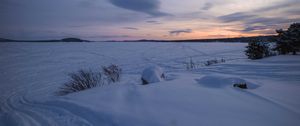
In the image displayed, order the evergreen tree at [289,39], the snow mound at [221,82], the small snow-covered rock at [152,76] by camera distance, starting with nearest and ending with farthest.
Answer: the snow mound at [221,82] < the small snow-covered rock at [152,76] < the evergreen tree at [289,39]

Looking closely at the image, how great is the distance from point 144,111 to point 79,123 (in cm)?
127

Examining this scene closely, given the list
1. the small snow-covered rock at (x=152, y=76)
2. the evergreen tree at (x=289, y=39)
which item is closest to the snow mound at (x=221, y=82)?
the small snow-covered rock at (x=152, y=76)

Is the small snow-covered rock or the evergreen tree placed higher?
the evergreen tree

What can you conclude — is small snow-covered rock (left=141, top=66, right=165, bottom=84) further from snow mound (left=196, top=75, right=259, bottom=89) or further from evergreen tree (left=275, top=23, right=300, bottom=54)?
evergreen tree (left=275, top=23, right=300, bottom=54)

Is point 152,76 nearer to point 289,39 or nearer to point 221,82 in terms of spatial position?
point 221,82

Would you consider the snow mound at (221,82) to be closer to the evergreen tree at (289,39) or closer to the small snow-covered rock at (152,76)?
the small snow-covered rock at (152,76)

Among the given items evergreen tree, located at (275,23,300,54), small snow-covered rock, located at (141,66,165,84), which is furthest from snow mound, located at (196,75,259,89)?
evergreen tree, located at (275,23,300,54)

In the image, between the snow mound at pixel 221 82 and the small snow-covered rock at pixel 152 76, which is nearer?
the snow mound at pixel 221 82

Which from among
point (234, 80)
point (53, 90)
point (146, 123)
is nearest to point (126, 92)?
point (146, 123)

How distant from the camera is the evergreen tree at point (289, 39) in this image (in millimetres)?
13036

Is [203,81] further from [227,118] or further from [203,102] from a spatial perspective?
[227,118]

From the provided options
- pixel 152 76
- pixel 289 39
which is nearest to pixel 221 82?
pixel 152 76

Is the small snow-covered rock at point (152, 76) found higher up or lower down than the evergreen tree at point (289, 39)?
lower down

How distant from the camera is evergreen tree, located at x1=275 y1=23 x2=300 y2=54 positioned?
1304 centimetres
